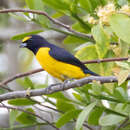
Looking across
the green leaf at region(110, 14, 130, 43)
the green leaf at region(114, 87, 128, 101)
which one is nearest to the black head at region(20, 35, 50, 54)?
the green leaf at region(114, 87, 128, 101)

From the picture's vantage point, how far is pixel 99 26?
4.28 ft

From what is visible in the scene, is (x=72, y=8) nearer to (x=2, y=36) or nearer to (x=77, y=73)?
(x=77, y=73)

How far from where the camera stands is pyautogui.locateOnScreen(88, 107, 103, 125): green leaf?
4.92ft

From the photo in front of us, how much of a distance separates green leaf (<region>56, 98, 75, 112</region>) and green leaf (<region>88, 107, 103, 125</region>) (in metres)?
0.13

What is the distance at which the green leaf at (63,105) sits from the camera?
1.59 m

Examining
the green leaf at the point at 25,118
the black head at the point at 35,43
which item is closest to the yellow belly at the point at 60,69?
the black head at the point at 35,43

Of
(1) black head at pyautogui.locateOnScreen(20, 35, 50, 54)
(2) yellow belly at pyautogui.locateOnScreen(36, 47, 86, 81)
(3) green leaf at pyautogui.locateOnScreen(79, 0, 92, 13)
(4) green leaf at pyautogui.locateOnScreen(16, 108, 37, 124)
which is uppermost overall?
(3) green leaf at pyautogui.locateOnScreen(79, 0, 92, 13)

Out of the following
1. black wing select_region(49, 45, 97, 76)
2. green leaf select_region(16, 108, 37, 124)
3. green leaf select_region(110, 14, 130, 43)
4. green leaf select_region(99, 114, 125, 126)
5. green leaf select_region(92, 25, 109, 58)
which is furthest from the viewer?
black wing select_region(49, 45, 97, 76)

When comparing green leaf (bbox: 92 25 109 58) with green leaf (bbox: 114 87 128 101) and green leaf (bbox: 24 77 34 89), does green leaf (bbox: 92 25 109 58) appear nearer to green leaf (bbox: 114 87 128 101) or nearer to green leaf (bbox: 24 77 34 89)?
green leaf (bbox: 114 87 128 101)

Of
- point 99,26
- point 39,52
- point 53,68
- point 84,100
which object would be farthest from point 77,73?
point 99,26

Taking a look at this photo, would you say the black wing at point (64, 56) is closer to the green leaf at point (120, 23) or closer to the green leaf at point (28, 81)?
the green leaf at point (28, 81)

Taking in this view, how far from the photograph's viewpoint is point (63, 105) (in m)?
1.61

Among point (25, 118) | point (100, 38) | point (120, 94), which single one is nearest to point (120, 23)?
point (100, 38)

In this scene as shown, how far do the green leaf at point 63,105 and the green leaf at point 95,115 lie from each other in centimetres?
13
